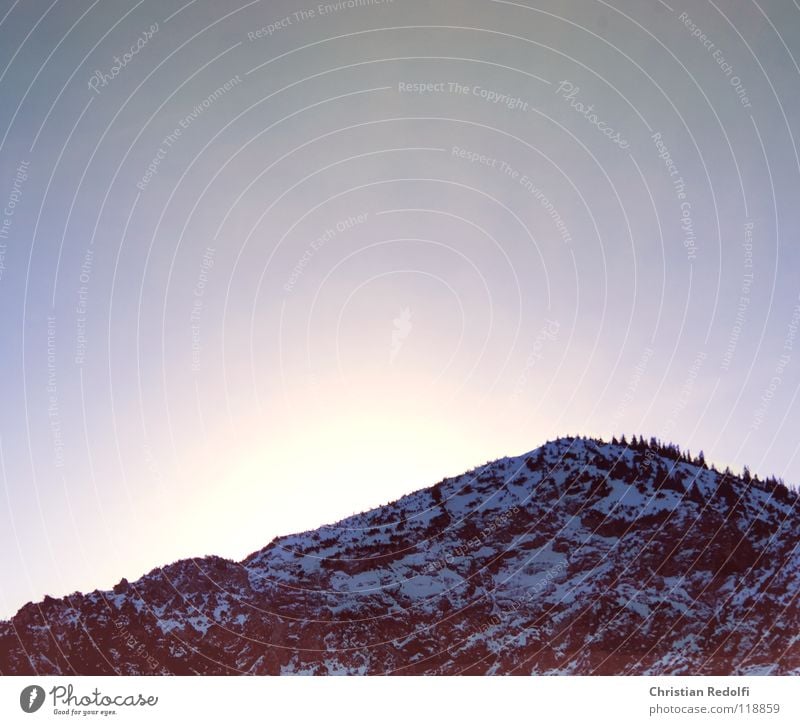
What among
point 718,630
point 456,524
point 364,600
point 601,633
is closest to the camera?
point 718,630

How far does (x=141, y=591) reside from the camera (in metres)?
69.7

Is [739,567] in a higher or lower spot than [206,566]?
lower

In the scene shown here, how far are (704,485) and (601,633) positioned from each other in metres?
21.9

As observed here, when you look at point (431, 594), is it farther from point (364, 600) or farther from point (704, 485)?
point (704, 485)

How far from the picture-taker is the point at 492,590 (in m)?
82.2

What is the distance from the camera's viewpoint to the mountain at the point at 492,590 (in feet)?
217
